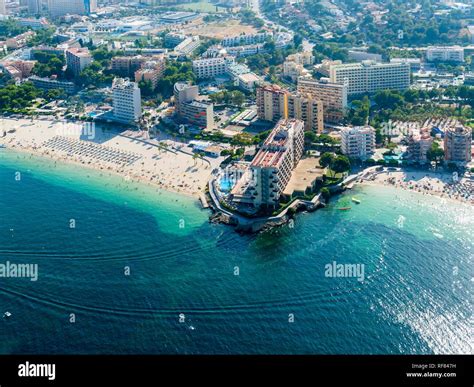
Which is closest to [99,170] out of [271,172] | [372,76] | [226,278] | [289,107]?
[271,172]

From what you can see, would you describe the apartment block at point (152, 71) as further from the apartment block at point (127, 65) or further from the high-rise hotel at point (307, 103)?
the high-rise hotel at point (307, 103)

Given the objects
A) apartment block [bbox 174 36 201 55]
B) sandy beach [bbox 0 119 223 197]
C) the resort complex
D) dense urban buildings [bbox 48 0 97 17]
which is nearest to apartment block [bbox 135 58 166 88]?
the resort complex

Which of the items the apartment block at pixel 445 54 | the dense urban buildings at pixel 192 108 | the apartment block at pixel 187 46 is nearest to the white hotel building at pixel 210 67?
the apartment block at pixel 187 46

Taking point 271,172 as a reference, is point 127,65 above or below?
above

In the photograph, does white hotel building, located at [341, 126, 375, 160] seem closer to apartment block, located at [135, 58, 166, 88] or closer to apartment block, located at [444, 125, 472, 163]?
apartment block, located at [444, 125, 472, 163]

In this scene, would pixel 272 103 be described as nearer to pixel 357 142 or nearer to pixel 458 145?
pixel 357 142

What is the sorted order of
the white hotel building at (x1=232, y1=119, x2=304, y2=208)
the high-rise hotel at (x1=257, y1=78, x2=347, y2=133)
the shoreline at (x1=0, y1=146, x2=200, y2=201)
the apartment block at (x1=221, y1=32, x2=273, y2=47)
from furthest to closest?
the apartment block at (x1=221, y1=32, x2=273, y2=47), the high-rise hotel at (x1=257, y1=78, x2=347, y2=133), the shoreline at (x1=0, y1=146, x2=200, y2=201), the white hotel building at (x1=232, y1=119, x2=304, y2=208)

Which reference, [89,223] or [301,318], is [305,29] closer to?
[89,223]
